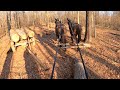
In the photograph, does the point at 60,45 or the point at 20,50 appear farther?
the point at 20,50

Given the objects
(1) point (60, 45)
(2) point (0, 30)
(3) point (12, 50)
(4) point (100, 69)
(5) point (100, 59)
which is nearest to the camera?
(4) point (100, 69)

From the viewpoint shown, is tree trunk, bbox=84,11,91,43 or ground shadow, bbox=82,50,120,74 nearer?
ground shadow, bbox=82,50,120,74

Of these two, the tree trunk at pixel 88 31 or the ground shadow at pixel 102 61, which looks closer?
the ground shadow at pixel 102 61

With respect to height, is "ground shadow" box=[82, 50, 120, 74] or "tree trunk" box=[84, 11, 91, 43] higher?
"tree trunk" box=[84, 11, 91, 43]

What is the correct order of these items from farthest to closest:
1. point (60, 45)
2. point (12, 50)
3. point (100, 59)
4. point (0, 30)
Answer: point (0, 30) < point (12, 50) < point (60, 45) < point (100, 59)

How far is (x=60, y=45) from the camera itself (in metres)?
13.7

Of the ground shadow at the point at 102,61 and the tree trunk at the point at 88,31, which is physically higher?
the tree trunk at the point at 88,31

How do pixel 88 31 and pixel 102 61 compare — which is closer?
pixel 102 61

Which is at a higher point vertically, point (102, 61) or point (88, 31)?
point (88, 31)

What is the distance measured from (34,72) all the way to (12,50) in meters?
6.30
